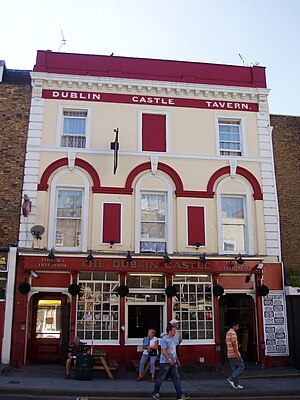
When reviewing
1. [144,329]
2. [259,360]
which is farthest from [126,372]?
[259,360]

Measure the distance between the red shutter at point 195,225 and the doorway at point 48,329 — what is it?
5007mm

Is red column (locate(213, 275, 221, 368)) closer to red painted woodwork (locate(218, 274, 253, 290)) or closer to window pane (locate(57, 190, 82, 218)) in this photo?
red painted woodwork (locate(218, 274, 253, 290))

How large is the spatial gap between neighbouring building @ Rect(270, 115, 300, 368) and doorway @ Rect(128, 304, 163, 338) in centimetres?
467

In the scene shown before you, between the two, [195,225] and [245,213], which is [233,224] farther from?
[195,225]

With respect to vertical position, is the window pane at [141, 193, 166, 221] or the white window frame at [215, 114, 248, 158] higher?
the white window frame at [215, 114, 248, 158]

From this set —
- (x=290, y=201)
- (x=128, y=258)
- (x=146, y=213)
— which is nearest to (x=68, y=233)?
(x=128, y=258)

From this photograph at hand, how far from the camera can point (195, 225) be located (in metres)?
16.2

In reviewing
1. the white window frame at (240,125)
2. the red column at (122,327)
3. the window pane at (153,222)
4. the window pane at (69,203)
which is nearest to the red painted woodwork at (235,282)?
the window pane at (153,222)

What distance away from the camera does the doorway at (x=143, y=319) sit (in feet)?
50.4

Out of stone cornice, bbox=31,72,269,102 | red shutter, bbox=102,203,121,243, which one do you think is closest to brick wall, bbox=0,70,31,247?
stone cornice, bbox=31,72,269,102

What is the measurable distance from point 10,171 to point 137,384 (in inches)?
335

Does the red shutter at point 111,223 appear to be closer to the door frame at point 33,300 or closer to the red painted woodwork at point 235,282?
the door frame at point 33,300

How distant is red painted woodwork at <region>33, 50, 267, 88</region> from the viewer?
1723 centimetres

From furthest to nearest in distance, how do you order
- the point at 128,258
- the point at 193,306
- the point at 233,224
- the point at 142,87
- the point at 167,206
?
the point at 142,87 → the point at 233,224 → the point at 167,206 → the point at 193,306 → the point at 128,258
